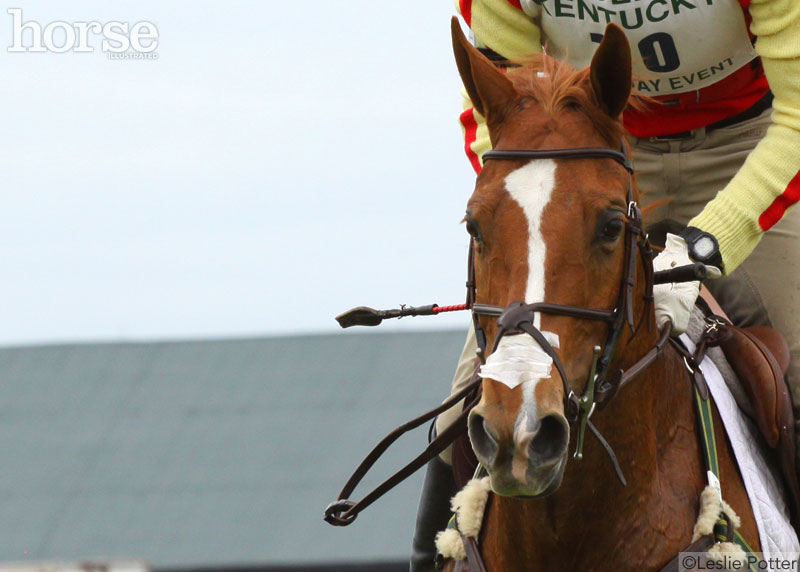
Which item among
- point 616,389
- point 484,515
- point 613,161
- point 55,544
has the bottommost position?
point 55,544

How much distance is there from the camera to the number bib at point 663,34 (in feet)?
13.3

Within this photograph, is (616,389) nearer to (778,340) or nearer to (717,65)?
(778,340)

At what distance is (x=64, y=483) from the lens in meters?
9.57

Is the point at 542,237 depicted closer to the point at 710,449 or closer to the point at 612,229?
the point at 612,229

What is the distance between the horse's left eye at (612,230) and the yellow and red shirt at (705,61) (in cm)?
71

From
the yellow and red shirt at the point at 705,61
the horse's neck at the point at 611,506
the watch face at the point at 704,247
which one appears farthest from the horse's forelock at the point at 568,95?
the horse's neck at the point at 611,506

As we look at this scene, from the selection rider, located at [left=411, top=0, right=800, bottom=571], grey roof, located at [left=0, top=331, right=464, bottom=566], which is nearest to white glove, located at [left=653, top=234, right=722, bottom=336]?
rider, located at [left=411, top=0, right=800, bottom=571]

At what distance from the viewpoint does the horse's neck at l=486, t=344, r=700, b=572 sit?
3373 millimetres

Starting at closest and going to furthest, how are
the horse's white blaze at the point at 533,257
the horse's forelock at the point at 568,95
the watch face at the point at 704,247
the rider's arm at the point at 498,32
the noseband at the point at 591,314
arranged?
the horse's white blaze at the point at 533,257
the noseband at the point at 591,314
the horse's forelock at the point at 568,95
the watch face at the point at 704,247
the rider's arm at the point at 498,32

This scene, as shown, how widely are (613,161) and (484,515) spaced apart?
119cm

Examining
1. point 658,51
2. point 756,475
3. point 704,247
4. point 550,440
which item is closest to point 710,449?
point 756,475

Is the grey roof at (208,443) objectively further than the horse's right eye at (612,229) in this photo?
Yes

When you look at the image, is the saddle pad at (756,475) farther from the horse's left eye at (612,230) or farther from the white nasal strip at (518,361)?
the white nasal strip at (518,361)

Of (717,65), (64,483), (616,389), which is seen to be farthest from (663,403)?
(64,483)
